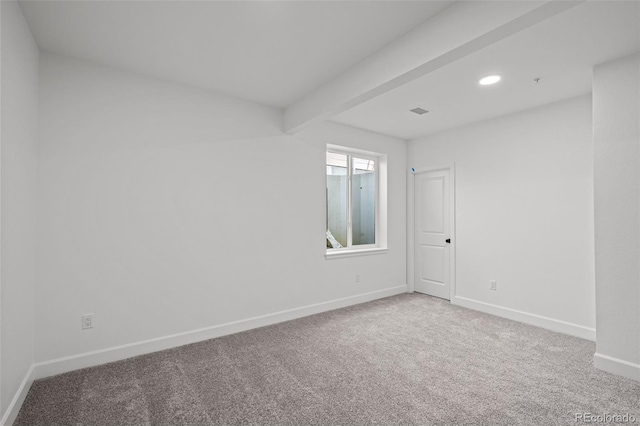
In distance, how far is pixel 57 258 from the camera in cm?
245

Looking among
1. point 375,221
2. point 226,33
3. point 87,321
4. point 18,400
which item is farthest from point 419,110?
point 18,400

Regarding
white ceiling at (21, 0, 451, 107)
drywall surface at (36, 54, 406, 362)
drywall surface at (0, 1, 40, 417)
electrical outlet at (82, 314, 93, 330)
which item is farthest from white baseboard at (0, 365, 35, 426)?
white ceiling at (21, 0, 451, 107)

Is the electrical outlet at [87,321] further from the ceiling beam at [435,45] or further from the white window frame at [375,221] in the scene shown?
the ceiling beam at [435,45]

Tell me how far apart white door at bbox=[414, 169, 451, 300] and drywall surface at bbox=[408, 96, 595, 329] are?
0.22m

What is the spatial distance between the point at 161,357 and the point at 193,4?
9.23 feet

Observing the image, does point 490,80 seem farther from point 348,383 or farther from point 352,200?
point 348,383

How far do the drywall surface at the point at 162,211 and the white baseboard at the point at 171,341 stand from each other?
0.16 ft

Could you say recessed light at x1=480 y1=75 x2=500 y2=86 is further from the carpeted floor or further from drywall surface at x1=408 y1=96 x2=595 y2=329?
the carpeted floor

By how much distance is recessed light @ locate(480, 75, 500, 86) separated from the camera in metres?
2.80

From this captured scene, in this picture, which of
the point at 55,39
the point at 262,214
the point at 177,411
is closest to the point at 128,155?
the point at 55,39

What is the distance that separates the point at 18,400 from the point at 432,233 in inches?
189

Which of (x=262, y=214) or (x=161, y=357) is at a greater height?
(x=262, y=214)

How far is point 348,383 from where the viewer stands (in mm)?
2279

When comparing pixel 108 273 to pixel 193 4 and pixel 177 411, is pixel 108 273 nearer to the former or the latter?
pixel 177 411
